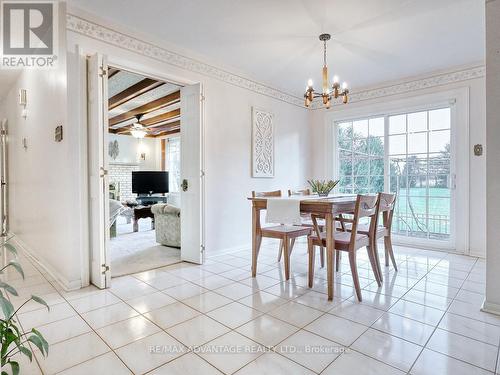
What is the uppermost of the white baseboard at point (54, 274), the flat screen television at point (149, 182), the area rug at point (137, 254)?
the flat screen television at point (149, 182)

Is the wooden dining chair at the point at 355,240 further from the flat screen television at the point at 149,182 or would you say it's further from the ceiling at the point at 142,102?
the flat screen television at the point at 149,182

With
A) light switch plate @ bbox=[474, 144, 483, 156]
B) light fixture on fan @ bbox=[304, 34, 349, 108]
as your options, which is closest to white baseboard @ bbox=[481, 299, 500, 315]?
light fixture on fan @ bbox=[304, 34, 349, 108]

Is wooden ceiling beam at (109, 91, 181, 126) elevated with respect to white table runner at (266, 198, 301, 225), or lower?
elevated

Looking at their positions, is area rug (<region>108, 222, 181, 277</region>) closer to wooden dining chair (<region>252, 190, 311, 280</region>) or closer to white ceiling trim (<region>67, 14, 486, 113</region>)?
wooden dining chair (<region>252, 190, 311, 280</region>)

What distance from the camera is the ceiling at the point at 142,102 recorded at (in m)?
4.15

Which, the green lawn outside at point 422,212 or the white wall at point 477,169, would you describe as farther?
the green lawn outside at point 422,212

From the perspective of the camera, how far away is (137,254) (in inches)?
156

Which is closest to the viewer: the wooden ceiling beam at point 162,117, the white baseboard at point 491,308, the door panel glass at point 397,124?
the white baseboard at point 491,308

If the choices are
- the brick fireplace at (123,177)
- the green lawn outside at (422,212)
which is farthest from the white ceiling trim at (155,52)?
the brick fireplace at (123,177)

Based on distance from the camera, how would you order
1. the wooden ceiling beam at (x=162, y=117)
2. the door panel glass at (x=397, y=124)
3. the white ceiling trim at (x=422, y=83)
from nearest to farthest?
the white ceiling trim at (x=422, y=83) < the door panel glass at (x=397, y=124) < the wooden ceiling beam at (x=162, y=117)

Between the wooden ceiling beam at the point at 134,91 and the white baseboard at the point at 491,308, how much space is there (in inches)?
172

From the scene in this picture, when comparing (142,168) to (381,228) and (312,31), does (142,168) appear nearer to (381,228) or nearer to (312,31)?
(312,31)

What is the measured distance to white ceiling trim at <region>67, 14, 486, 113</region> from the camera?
9.00ft

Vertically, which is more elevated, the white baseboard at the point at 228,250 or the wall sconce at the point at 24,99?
the wall sconce at the point at 24,99
